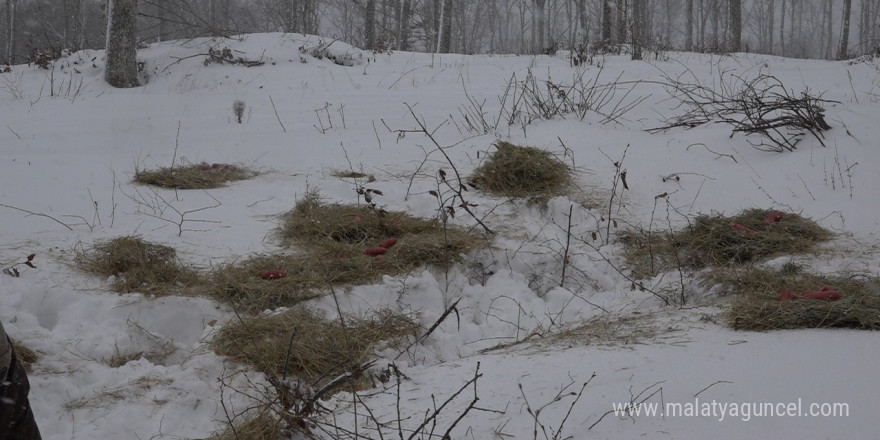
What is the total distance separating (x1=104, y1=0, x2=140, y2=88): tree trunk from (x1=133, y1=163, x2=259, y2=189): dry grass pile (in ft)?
14.3

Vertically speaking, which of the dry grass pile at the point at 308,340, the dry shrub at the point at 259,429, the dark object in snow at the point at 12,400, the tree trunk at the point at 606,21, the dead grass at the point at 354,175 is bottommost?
the dry shrub at the point at 259,429

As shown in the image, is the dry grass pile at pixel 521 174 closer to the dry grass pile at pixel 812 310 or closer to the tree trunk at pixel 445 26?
the dry grass pile at pixel 812 310

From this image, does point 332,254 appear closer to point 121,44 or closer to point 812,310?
point 812,310

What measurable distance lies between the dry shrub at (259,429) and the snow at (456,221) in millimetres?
193

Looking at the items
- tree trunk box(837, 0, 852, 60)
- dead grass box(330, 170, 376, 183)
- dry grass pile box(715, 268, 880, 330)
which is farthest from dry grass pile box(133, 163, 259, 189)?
tree trunk box(837, 0, 852, 60)

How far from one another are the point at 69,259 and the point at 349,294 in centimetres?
158

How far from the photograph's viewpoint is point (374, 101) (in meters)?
8.15

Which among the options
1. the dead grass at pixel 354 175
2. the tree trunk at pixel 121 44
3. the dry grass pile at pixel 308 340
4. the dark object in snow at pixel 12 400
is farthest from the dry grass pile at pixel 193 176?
the tree trunk at pixel 121 44

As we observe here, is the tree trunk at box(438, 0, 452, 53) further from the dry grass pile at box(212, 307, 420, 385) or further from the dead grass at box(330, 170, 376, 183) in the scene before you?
the dry grass pile at box(212, 307, 420, 385)

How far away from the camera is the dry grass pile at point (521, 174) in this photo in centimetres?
506

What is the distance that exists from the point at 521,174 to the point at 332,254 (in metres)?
1.87

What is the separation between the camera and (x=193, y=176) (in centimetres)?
534

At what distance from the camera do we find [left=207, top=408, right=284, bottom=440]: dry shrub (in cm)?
219

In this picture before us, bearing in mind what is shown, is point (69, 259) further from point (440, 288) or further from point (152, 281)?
point (440, 288)
